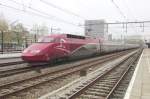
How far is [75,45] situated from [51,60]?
15.1 ft

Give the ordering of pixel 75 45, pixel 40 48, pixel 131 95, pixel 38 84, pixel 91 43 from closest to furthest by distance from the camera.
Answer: pixel 131 95 < pixel 38 84 < pixel 40 48 < pixel 75 45 < pixel 91 43

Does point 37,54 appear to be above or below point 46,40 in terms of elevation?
below

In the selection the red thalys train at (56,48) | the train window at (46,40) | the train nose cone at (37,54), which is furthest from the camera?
the train window at (46,40)

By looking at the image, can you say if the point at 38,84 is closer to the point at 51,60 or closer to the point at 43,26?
the point at 51,60

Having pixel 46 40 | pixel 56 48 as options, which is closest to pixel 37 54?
→ pixel 56 48

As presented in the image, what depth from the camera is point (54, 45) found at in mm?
19953

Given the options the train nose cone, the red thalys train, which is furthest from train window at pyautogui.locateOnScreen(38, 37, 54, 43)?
the train nose cone

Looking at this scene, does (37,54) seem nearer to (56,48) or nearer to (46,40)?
(56,48)

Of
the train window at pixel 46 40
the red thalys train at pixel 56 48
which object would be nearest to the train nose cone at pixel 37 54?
the red thalys train at pixel 56 48

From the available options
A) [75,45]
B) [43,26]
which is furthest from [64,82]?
[43,26]

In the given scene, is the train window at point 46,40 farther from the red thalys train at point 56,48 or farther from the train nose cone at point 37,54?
the train nose cone at point 37,54

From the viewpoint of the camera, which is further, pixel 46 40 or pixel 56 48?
pixel 46 40

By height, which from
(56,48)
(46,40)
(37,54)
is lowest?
(37,54)

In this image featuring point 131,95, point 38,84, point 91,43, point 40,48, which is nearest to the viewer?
point 131,95
